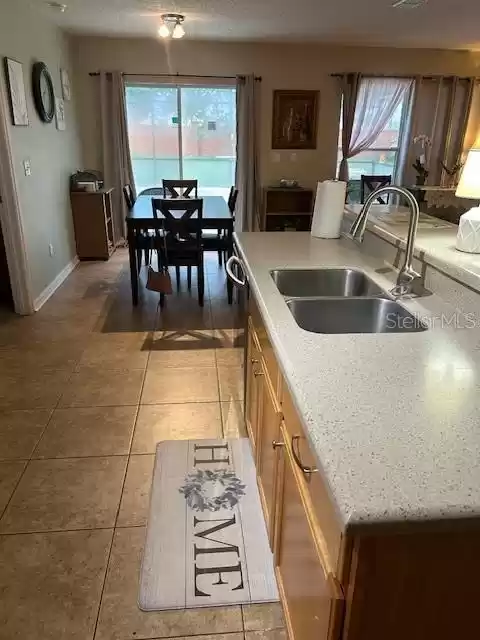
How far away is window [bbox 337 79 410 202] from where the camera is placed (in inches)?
247

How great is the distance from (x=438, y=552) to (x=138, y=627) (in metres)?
1.10

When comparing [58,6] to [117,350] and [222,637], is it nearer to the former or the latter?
[117,350]

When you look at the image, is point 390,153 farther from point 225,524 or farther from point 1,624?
point 1,624

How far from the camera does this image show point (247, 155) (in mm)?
6094

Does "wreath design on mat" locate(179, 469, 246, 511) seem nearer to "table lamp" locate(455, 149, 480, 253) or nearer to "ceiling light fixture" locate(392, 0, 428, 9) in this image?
"table lamp" locate(455, 149, 480, 253)

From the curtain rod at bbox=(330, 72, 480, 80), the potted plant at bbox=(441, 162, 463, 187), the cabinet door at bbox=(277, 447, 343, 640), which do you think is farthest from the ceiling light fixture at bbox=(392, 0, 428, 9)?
the cabinet door at bbox=(277, 447, 343, 640)

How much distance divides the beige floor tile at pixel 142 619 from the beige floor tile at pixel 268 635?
0.12ft

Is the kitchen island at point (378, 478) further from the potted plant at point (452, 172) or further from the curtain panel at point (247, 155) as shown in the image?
the potted plant at point (452, 172)

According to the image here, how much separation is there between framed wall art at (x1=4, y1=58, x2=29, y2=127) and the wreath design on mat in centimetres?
307

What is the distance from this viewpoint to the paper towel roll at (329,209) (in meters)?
2.48

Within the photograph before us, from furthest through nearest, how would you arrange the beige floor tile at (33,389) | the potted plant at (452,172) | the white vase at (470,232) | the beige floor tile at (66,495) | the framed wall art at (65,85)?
the potted plant at (452,172), the framed wall art at (65,85), the beige floor tile at (33,389), the beige floor tile at (66,495), the white vase at (470,232)

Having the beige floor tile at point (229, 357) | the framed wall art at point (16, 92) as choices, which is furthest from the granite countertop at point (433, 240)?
the framed wall art at point (16, 92)

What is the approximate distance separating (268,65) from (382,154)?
75.2 inches

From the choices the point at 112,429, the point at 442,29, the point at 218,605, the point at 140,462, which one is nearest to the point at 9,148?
the point at 112,429
